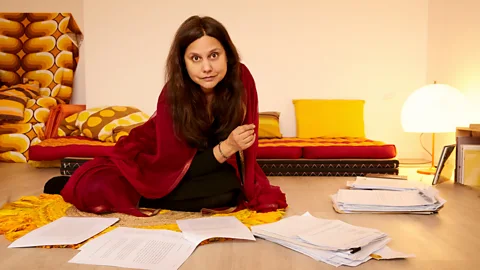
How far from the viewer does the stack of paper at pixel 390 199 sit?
2.05 m

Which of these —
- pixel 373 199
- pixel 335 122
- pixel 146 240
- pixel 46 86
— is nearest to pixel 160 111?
pixel 146 240

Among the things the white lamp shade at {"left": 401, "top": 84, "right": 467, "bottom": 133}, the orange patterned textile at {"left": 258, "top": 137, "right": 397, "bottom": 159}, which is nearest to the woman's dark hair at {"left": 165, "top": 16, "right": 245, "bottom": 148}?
the orange patterned textile at {"left": 258, "top": 137, "right": 397, "bottom": 159}

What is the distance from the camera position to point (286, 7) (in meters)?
4.06

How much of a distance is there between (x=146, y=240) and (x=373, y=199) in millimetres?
1172

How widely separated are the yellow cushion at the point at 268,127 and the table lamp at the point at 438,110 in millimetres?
1132

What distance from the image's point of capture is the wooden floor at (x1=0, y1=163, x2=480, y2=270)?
140 cm

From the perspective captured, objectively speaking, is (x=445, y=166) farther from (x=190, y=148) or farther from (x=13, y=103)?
(x=13, y=103)

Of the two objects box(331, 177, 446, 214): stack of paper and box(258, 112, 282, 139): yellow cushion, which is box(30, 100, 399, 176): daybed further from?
box(331, 177, 446, 214): stack of paper

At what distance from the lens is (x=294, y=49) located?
409cm

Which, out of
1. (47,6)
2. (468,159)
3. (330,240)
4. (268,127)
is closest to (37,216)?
(330,240)

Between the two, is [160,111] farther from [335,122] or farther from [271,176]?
Answer: [335,122]

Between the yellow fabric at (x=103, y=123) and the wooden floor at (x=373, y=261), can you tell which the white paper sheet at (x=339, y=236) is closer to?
the wooden floor at (x=373, y=261)

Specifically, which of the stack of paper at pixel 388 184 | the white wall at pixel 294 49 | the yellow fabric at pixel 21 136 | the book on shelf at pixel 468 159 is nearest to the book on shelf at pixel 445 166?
the book on shelf at pixel 468 159

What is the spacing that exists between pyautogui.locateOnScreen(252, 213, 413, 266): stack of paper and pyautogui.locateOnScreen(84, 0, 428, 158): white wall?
256 cm
